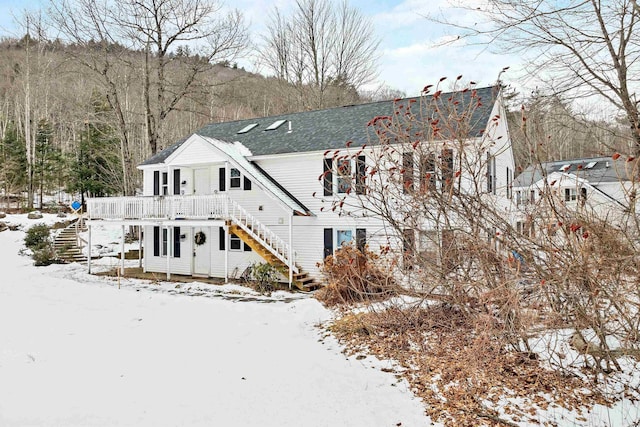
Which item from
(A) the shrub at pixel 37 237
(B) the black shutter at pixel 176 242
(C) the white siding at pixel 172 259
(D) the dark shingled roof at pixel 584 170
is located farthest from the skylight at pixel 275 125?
(A) the shrub at pixel 37 237

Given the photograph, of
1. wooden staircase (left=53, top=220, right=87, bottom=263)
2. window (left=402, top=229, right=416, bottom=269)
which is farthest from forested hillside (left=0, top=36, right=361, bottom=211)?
window (left=402, top=229, right=416, bottom=269)

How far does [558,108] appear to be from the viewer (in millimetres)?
6746

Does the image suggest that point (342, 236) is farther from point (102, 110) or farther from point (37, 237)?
point (102, 110)

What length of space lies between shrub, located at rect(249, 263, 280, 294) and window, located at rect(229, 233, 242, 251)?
7.42 ft

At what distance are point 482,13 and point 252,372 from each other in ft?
20.6

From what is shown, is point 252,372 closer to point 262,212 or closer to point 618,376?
point 618,376

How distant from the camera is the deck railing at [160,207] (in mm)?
14375

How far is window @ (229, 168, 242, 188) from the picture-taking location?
15.8 metres

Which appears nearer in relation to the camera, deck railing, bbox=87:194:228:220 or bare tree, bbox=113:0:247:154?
deck railing, bbox=87:194:228:220

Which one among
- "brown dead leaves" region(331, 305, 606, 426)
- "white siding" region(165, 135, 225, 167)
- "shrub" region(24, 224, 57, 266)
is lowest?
"brown dead leaves" region(331, 305, 606, 426)

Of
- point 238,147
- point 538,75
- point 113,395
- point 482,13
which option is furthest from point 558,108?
point 238,147

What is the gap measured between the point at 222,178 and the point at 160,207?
8.38 ft

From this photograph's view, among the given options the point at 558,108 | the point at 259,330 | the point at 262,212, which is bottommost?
the point at 259,330

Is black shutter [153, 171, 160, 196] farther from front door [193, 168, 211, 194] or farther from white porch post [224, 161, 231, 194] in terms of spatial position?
white porch post [224, 161, 231, 194]
